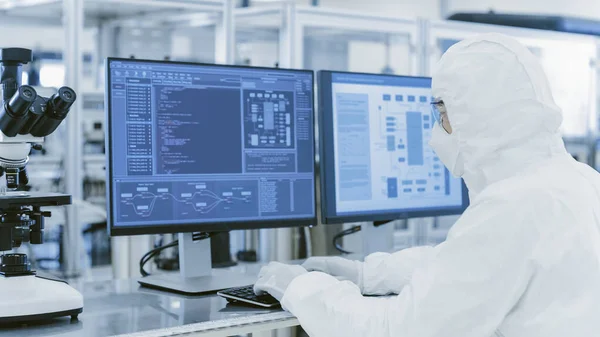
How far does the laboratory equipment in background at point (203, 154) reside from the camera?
1.57 m

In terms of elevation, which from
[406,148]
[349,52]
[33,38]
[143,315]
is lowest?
[143,315]

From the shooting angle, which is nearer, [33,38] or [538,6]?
[538,6]

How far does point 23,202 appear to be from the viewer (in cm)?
135

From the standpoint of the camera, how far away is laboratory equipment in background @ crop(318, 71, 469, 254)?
6.13 feet

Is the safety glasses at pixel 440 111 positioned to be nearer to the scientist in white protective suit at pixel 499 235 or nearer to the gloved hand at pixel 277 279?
the scientist in white protective suit at pixel 499 235

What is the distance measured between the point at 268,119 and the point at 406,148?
0.45m

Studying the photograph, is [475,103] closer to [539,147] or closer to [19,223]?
[539,147]

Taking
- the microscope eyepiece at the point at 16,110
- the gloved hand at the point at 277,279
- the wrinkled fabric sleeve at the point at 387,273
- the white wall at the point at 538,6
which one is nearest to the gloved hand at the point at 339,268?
the wrinkled fabric sleeve at the point at 387,273

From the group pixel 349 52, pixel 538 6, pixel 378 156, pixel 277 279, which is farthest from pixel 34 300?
pixel 538 6

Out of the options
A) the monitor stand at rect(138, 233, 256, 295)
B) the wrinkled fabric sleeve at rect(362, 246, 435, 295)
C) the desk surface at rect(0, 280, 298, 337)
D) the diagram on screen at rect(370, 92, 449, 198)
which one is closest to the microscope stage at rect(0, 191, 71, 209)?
the desk surface at rect(0, 280, 298, 337)

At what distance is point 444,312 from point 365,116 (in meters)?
0.89

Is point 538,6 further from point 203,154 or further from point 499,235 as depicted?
point 499,235

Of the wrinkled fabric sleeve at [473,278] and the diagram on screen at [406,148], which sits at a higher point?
the diagram on screen at [406,148]

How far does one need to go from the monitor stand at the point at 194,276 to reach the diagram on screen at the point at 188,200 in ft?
0.31
